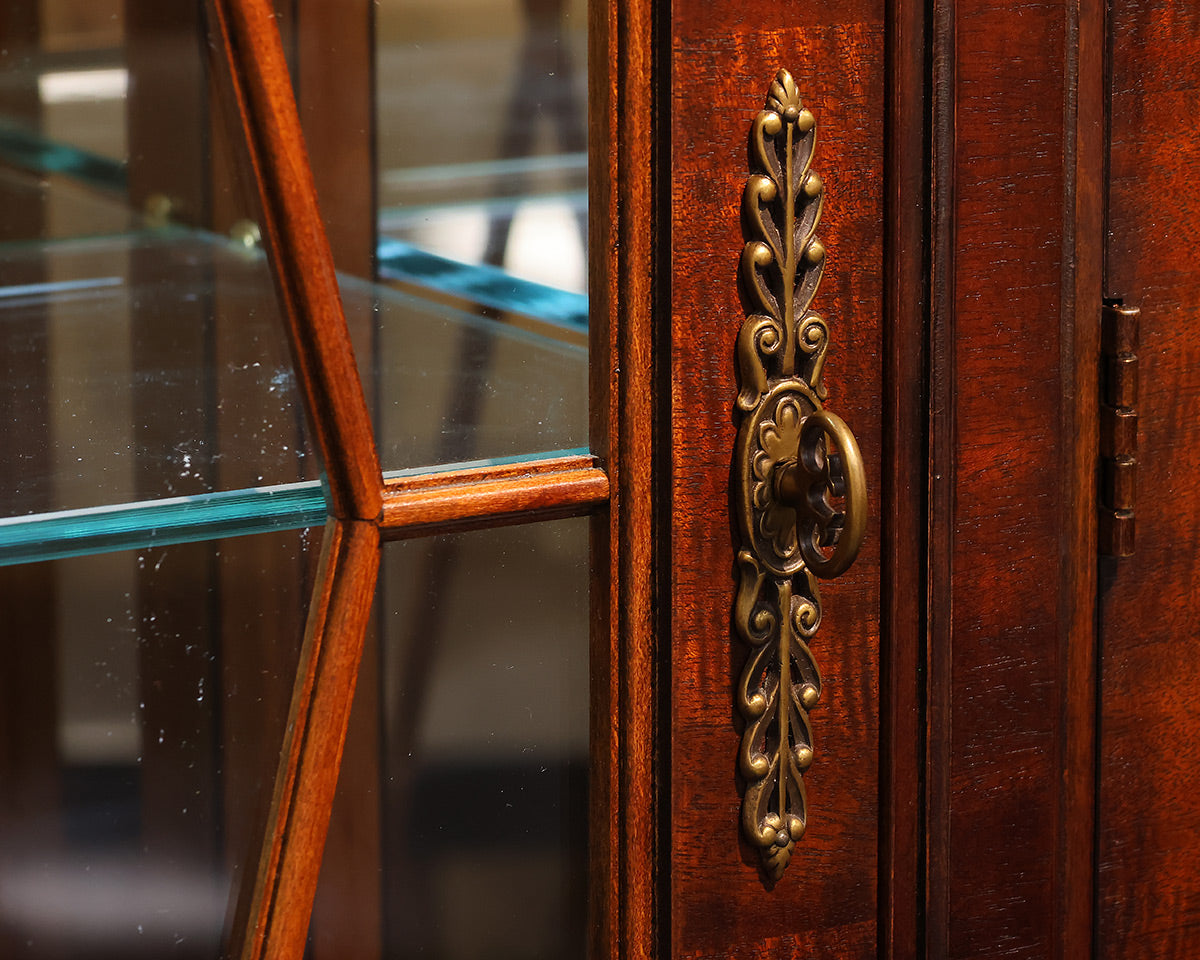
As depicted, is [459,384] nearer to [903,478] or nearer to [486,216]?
[486,216]

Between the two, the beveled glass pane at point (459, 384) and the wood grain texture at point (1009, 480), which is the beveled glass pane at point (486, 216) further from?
the wood grain texture at point (1009, 480)

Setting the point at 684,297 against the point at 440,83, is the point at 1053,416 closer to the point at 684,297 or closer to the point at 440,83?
the point at 684,297

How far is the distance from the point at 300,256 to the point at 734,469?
0.18 metres

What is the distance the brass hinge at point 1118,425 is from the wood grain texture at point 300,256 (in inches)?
12.8

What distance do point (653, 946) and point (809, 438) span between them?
0.21 meters

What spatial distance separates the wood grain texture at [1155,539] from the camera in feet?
1.82

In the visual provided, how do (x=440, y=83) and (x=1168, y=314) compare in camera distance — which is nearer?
(x=440, y=83)

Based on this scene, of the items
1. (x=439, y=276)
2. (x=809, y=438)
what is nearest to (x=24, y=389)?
(x=439, y=276)

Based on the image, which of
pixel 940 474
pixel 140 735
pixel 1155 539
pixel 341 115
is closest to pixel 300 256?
pixel 341 115

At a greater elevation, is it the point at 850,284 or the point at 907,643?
the point at 850,284

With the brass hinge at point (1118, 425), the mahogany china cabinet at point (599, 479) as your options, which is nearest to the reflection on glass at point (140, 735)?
the mahogany china cabinet at point (599, 479)

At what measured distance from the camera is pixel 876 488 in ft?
1.71

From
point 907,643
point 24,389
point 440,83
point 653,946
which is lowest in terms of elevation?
point 653,946

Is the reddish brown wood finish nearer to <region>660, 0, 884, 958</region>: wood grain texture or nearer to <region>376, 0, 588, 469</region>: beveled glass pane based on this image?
<region>376, 0, 588, 469</region>: beveled glass pane
